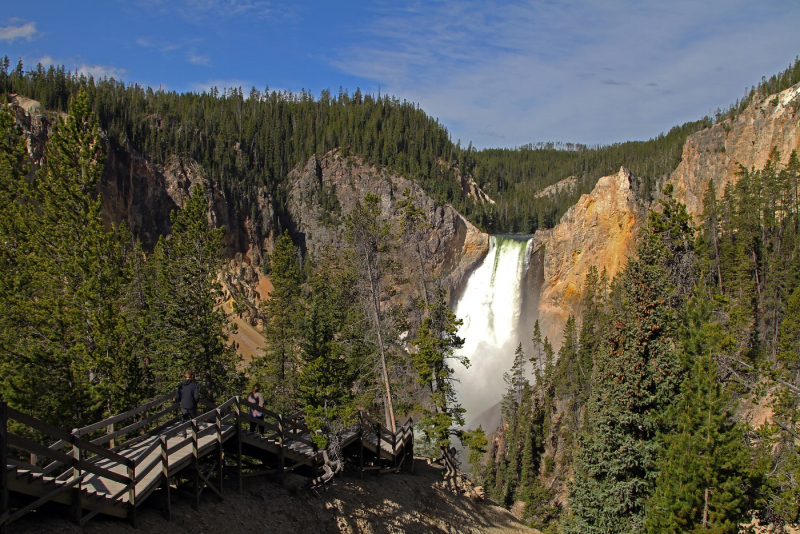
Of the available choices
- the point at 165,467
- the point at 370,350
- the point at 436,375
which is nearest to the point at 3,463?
the point at 165,467

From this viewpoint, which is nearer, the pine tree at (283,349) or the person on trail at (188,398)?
the person on trail at (188,398)

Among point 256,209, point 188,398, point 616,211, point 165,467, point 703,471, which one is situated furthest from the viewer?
point 256,209

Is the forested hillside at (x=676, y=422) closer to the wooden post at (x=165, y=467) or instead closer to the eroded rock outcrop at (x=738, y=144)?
the wooden post at (x=165, y=467)

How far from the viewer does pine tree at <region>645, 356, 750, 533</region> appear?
1733cm

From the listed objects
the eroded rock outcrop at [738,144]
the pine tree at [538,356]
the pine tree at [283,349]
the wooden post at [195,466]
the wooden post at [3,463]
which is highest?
the eroded rock outcrop at [738,144]

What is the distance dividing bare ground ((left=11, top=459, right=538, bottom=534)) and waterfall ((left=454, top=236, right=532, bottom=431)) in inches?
2168

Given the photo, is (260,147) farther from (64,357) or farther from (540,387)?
(64,357)

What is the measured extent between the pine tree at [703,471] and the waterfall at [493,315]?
54.9 metres

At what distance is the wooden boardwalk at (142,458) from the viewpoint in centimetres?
735

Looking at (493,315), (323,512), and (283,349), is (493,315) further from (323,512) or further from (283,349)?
(323,512)

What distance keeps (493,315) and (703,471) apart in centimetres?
6415

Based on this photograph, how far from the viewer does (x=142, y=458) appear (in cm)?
888

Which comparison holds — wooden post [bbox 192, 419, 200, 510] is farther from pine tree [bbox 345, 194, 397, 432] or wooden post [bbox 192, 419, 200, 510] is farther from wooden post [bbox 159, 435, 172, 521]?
pine tree [bbox 345, 194, 397, 432]

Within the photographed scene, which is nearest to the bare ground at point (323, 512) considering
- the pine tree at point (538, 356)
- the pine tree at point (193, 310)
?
the pine tree at point (193, 310)
